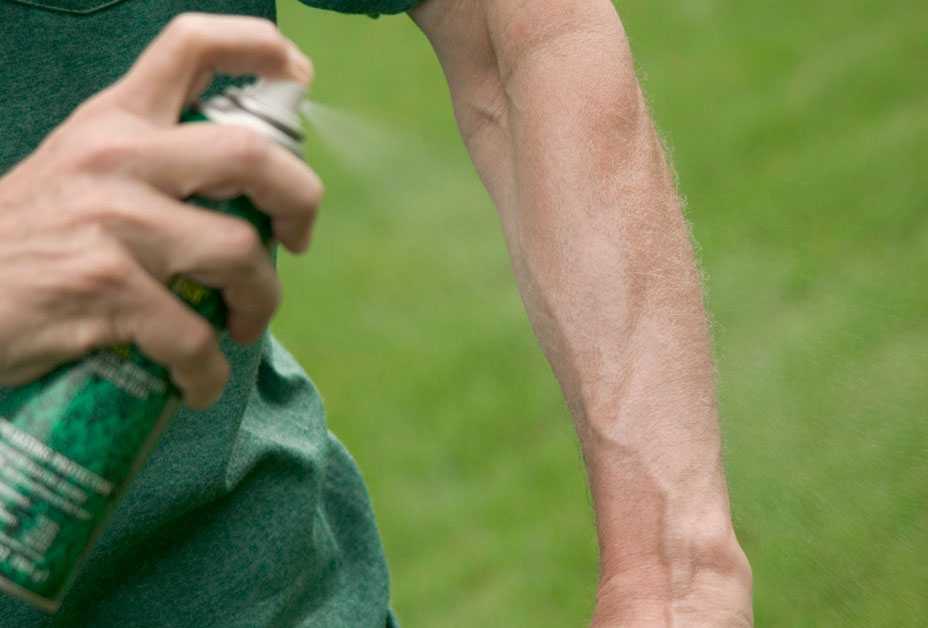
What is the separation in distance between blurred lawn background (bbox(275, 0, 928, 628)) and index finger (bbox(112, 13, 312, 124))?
8.72 ft

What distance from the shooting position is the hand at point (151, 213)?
1376mm

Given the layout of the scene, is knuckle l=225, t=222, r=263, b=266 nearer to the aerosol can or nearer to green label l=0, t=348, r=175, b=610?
the aerosol can

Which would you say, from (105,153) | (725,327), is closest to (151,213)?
→ (105,153)

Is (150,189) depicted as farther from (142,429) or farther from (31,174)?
(142,429)

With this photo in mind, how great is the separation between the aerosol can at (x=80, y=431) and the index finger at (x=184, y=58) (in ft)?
0.19

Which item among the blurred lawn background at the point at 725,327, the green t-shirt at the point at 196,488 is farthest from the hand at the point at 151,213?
the blurred lawn background at the point at 725,327

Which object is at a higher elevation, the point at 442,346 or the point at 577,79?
the point at 577,79

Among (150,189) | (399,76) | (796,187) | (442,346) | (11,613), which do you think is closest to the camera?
(150,189)

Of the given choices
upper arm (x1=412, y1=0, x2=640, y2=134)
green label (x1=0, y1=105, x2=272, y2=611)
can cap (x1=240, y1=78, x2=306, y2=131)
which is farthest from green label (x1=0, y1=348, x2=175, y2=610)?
upper arm (x1=412, y1=0, x2=640, y2=134)

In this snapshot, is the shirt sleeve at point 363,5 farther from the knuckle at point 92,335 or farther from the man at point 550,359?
the knuckle at point 92,335

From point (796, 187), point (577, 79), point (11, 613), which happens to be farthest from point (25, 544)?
point (796, 187)

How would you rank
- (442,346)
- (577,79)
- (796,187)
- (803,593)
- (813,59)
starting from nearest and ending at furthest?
1. (577,79)
2. (803,593)
3. (442,346)
4. (796,187)
5. (813,59)

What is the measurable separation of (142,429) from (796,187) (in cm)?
631

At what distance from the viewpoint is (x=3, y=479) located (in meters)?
1.46
